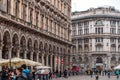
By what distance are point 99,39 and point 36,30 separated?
65.5 metres

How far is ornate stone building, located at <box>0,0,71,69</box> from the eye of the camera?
46.9 metres

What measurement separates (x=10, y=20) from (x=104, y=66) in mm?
76923

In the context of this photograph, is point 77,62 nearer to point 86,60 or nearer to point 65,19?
point 86,60

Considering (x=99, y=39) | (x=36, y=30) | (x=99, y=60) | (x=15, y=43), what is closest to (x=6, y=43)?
(x=15, y=43)

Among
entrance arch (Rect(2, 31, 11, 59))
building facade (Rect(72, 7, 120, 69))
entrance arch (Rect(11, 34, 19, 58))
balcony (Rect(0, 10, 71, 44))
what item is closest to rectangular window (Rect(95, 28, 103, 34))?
building facade (Rect(72, 7, 120, 69))

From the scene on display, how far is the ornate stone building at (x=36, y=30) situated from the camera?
46.9 meters

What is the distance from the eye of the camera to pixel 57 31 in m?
74.1

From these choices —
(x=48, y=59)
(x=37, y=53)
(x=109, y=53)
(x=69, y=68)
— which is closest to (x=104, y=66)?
(x=109, y=53)

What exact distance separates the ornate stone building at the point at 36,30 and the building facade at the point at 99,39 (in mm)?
35486

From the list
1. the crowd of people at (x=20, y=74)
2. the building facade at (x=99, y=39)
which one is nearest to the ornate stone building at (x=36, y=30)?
the crowd of people at (x=20, y=74)

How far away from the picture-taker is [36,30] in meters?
57.9

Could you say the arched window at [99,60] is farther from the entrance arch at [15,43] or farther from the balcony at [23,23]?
the entrance arch at [15,43]

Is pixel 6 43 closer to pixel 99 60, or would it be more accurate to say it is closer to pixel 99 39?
pixel 99 60

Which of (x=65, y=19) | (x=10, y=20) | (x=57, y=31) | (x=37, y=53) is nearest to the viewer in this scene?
(x=10, y=20)
